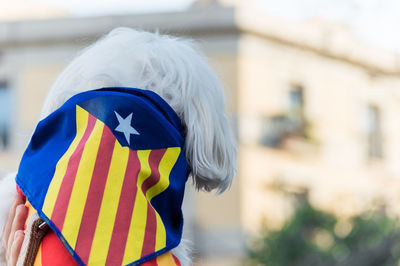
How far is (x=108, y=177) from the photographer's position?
1720 millimetres

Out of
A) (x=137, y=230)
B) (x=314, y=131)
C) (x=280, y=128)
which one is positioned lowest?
(x=314, y=131)

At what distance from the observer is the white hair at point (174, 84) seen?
6.65 ft

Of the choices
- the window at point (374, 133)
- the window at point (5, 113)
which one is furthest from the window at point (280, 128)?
the window at point (5, 113)

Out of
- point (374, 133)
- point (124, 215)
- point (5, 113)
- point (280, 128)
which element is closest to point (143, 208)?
point (124, 215)

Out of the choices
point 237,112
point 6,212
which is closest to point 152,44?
point 6,212

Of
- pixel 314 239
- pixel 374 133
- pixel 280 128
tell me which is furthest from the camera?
pixel 374 133

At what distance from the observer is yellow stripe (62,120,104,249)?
1660mm

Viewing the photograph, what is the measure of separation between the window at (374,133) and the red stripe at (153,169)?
19.4 meters

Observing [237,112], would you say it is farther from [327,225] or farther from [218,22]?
[327,225]

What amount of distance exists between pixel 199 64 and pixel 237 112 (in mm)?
15653

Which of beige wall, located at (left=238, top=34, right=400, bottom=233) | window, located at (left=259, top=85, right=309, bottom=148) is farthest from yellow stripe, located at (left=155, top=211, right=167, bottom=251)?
window, located at (left=259, top=85, right=309, bottom=148)

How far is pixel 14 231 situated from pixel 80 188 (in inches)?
11.5

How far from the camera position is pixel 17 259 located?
69.6 inches

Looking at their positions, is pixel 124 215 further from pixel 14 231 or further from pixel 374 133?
pixel 374 133
